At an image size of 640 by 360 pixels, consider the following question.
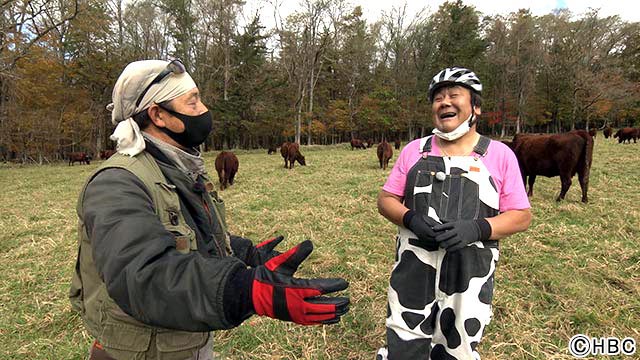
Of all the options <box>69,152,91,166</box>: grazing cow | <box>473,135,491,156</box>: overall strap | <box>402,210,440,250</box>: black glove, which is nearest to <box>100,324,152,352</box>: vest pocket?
<box>402,210,440,250</box>: black glove

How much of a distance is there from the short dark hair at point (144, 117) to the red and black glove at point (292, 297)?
902mm

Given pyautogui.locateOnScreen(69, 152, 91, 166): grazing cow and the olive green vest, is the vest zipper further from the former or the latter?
pyautogui.locateOnScreen(69, 152, 91, 166): grazing cow

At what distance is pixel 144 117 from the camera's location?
1426 mm

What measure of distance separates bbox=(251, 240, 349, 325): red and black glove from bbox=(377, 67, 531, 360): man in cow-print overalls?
41.1 inches

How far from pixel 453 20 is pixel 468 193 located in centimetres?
4147

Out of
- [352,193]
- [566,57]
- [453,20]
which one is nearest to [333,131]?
[453,20]

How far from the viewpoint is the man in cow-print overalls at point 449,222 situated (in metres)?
1.93

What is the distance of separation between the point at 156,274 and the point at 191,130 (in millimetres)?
793

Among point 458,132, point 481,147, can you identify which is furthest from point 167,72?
point 481,147

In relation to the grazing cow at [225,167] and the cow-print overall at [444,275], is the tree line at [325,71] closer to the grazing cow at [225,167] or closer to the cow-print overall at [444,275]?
the grazing cow at [225,167]

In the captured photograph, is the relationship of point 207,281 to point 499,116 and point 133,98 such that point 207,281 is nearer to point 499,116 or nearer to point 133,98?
point 133,98

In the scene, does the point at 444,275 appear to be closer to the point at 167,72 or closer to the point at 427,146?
the point at 427,146

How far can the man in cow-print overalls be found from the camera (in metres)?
1.93

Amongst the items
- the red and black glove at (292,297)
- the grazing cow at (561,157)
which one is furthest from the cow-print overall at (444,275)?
the grazing cow at (561,157)
